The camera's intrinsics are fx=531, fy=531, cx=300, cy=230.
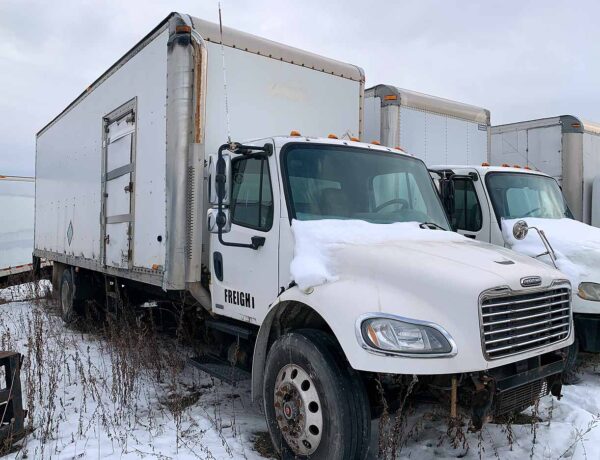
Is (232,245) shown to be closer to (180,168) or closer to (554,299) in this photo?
(180,168)

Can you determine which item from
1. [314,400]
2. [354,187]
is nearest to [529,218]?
[354,187]

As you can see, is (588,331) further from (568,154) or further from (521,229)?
(568,154)

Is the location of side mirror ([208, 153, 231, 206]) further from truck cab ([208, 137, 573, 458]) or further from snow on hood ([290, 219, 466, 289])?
snow on hood ([290, 219, 466, 289])

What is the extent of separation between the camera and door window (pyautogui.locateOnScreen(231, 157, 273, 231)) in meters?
4.26

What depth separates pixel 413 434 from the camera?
426 cm

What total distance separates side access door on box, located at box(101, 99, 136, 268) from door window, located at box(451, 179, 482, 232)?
3.85m

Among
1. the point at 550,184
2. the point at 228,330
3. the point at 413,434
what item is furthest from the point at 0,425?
the point at 550,184

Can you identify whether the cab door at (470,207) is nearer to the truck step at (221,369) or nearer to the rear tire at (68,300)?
the truck step at (221,369)

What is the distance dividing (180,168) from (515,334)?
127 inches

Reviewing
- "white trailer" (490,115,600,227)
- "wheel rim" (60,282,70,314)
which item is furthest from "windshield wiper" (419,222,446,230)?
"wheel rim" (60,282,70,314)

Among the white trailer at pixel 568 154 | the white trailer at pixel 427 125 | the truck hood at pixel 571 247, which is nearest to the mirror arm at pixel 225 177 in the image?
the truck hood at pixel 571 247

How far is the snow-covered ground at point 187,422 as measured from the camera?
3945mm

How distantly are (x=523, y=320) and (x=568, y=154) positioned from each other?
7096 mm

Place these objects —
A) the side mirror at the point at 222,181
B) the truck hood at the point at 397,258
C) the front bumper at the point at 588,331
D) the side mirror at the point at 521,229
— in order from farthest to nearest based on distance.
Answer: the side mirror at the point at 521,229 → the front bumper at the point at 588,331 → the side mirror at the point at 222,181 → the truck hood at the point at 397,258
